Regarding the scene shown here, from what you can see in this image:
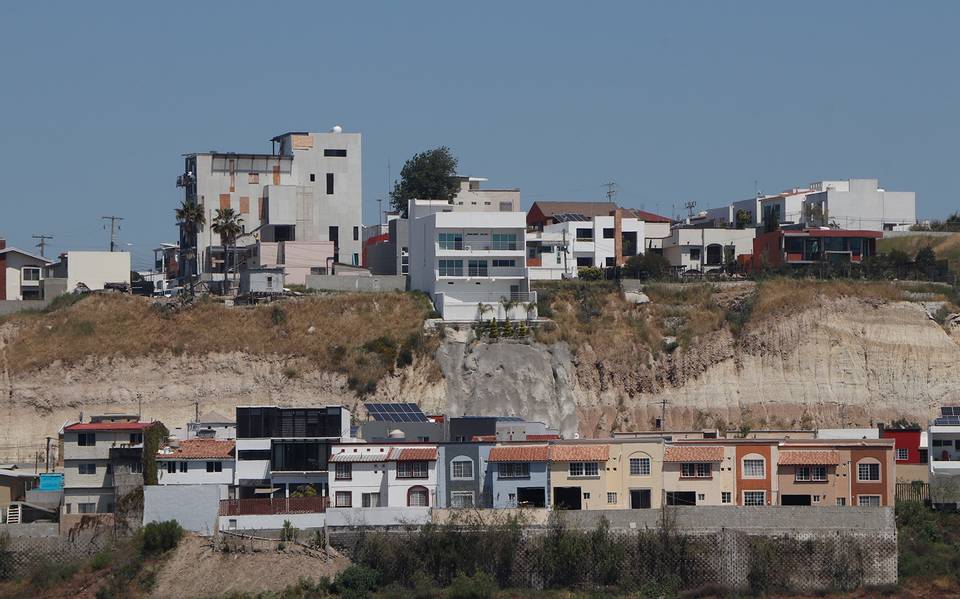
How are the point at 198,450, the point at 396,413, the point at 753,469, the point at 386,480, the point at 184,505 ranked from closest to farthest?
the point at 184,505, the point at 386,480, the point at 753,469, the point at 198,450, the point at 396,413

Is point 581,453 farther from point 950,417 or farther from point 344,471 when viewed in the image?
point 950,417

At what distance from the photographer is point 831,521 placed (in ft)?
248

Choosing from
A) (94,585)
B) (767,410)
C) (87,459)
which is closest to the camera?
(94,585)

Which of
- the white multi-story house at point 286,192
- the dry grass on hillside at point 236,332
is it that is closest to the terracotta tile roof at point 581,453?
the dry grass on hillside at point 236,332

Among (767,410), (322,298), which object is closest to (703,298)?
(767,410)

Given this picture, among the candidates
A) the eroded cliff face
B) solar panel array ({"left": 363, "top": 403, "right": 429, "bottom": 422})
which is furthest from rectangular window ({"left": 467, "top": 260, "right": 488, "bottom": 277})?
solar panel array ({"left": 363, "top": 403, "right": 429, "bottom": 422})

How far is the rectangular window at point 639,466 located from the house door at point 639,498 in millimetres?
637

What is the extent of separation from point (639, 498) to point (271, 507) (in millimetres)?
13603

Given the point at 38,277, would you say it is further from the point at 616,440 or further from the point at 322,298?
the point at 616,440

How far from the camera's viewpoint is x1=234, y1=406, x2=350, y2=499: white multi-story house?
80125mm

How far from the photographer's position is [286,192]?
383 feet

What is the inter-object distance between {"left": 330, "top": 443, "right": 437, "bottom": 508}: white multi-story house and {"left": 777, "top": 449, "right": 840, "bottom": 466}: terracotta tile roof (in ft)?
43.3

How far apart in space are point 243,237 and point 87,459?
35.5m

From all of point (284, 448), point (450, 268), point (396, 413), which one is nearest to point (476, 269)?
point (450, 268)
